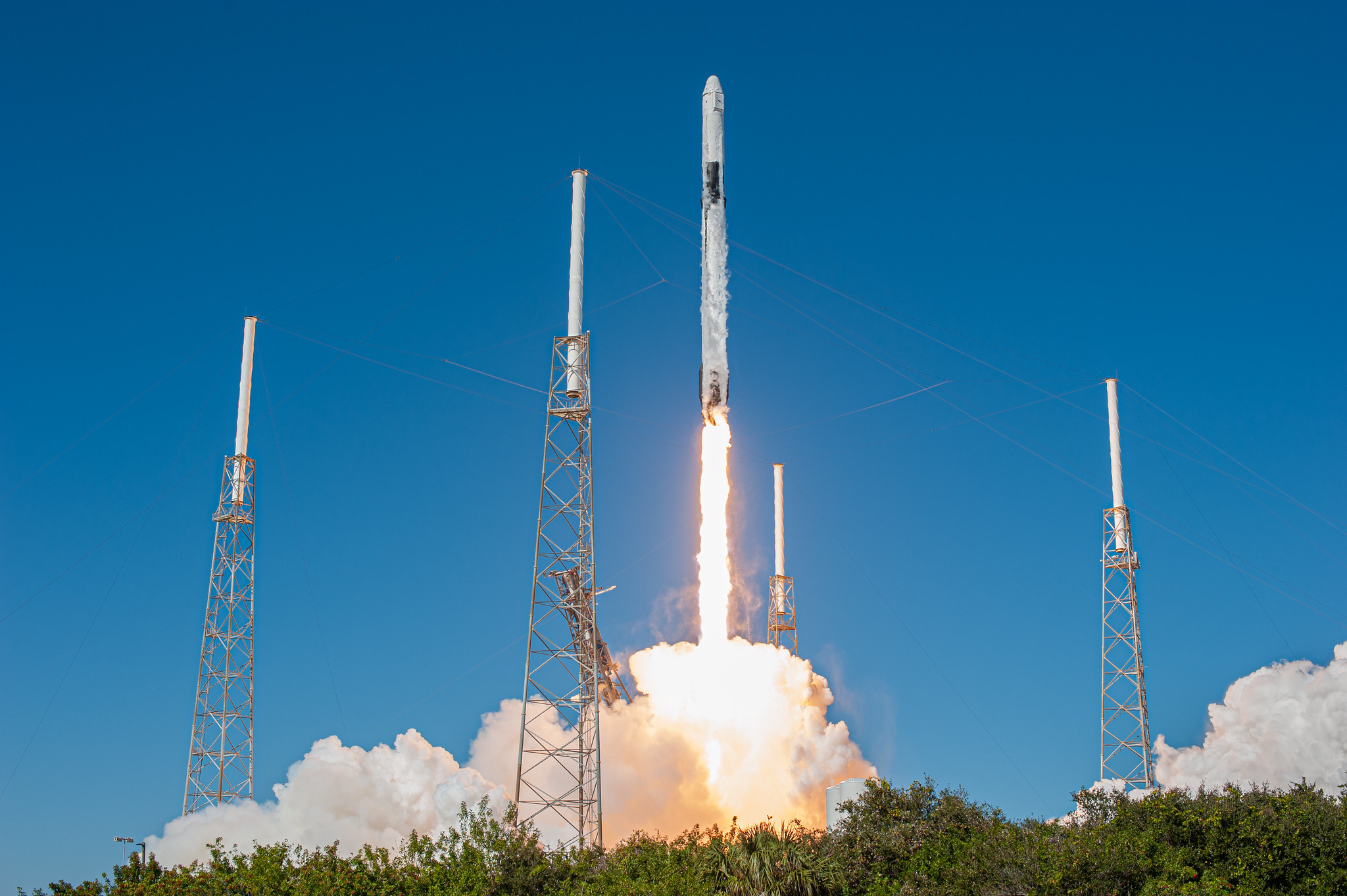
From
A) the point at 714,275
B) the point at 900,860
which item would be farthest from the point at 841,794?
the point at 714,275

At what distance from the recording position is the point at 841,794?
211 feet

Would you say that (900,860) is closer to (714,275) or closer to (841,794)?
(841,794)

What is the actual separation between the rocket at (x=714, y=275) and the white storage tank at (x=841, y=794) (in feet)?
52.8

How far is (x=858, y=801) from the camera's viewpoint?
5941 centimetres

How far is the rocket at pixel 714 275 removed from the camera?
215 feet

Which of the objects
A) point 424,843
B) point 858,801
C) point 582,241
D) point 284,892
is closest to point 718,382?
point 582,241

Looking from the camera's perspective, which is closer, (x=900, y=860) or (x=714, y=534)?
(x=900, y=860)

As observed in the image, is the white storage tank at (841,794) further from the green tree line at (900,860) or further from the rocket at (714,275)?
the rocket at (714,275)

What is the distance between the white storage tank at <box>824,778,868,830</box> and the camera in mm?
62781

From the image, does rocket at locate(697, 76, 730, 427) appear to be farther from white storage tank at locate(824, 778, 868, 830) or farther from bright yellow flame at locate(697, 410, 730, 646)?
white storage tank at locate(824, 778, 868, 830)

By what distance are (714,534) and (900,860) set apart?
20.2 m

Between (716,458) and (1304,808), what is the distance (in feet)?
89.1

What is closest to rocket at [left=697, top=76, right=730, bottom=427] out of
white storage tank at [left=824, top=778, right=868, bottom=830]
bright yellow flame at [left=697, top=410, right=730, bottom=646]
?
bright yellow flame at [left=697, top=410, right=730, bottom=646]

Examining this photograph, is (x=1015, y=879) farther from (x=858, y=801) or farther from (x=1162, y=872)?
(x=858, y=801)
